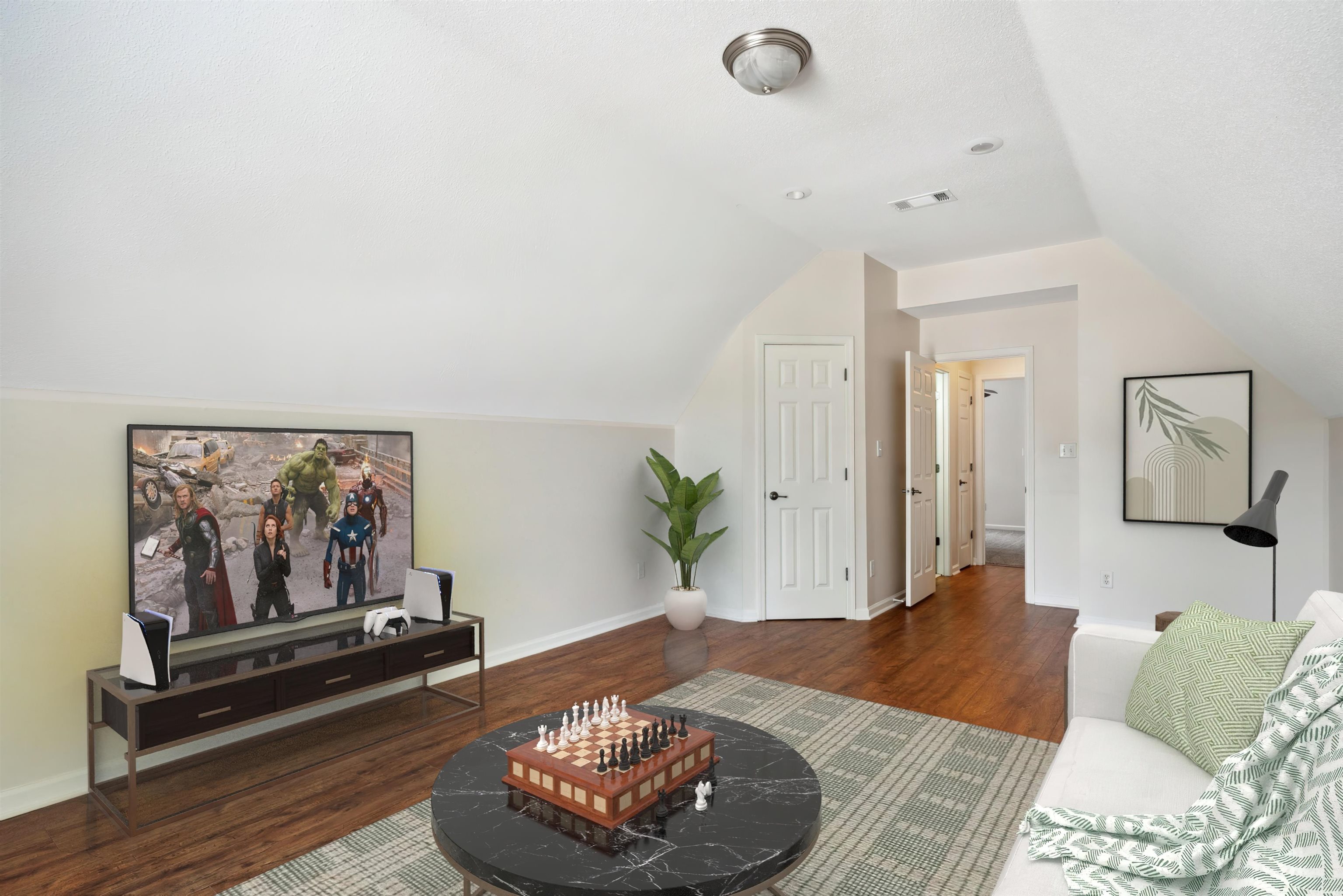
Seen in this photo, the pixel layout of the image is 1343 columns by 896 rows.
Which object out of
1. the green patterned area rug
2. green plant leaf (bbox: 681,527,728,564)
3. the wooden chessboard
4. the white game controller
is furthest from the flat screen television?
green plant leaf (bbox: 681,527,728,564)

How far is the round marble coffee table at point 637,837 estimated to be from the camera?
1.37 metres

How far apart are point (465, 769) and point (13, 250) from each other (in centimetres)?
206

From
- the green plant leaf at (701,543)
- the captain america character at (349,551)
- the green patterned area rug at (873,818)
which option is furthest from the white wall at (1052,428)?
the captain america character at (349,551)

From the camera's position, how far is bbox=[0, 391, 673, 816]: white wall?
8.08 feet

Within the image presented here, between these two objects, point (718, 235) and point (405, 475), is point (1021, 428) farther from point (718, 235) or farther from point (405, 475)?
point (405, 475)

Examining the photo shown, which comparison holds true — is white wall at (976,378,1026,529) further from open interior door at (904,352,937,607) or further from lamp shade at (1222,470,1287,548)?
lamp shade at (1222,470,1287,548)

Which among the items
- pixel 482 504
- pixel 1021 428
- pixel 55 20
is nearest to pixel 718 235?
pixel 482 504

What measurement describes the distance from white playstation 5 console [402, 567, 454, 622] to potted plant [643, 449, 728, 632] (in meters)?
1.72

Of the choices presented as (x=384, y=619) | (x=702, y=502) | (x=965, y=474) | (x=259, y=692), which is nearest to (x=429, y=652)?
(x=384, y=619)

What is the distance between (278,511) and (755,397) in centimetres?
320

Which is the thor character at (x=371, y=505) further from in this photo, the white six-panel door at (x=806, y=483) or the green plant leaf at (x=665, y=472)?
the white six-panel door at (x=806, y=483)

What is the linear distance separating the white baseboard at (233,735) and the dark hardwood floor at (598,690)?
0.14 ft

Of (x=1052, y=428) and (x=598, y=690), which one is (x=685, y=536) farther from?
(x=1052, y=428)

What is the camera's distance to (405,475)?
3596mm
